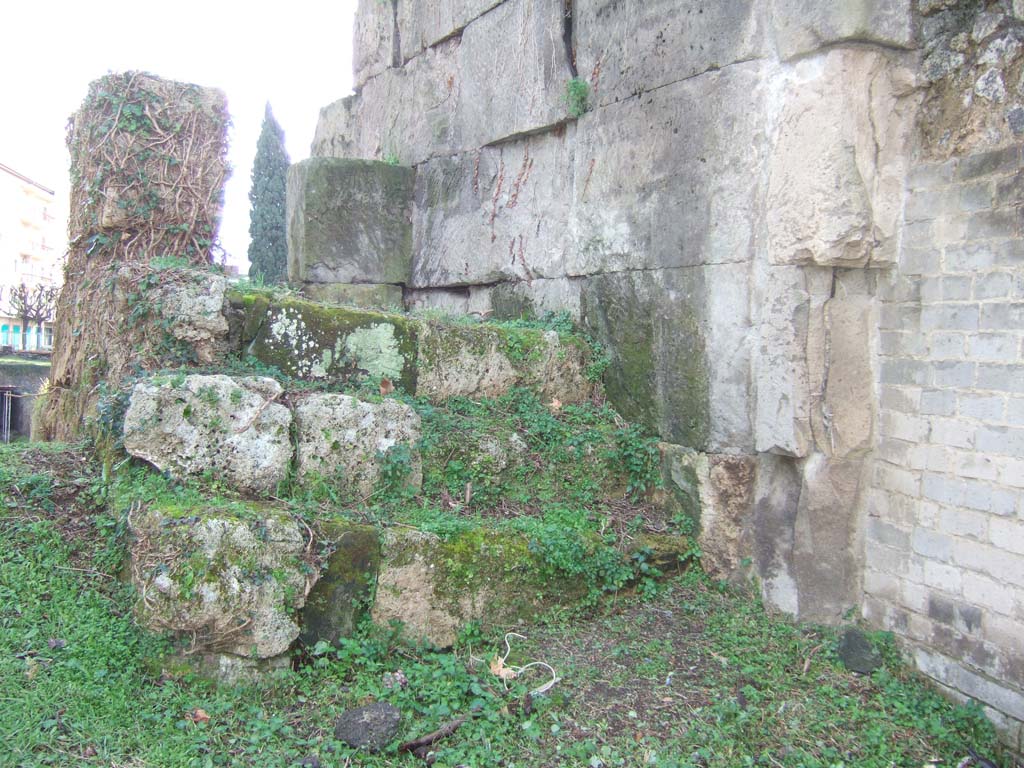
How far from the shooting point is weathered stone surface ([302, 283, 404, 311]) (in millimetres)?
6711

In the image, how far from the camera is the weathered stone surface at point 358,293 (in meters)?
6.71

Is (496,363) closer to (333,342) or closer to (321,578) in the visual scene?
(333,342)

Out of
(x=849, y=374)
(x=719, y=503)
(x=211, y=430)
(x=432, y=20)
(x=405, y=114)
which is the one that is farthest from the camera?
(x=405, y=114)

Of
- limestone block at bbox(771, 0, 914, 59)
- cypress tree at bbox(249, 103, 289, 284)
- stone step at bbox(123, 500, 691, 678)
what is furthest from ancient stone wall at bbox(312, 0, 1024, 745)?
cypress tree at bbox(249, 103, 289, 284)

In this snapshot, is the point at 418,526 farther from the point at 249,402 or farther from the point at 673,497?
the point at 673,497

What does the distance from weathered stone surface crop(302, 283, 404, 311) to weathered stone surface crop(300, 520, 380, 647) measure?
3.15 metres

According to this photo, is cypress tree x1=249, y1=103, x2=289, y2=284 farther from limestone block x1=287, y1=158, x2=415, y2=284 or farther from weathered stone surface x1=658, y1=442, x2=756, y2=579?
weathered stone surface x1=658, y1=442, x2=756, y2=579

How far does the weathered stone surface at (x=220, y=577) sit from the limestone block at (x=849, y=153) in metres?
2.94

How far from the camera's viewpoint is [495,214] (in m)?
6.46

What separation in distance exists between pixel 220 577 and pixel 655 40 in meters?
3.95

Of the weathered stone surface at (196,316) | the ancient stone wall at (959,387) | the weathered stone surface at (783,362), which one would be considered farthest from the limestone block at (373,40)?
the ancient stone wall at (959,387)

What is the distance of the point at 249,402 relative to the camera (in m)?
3.92

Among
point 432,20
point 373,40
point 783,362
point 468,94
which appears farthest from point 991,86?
point 373,40

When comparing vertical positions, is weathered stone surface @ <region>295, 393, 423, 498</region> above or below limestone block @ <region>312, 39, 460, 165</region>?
below
